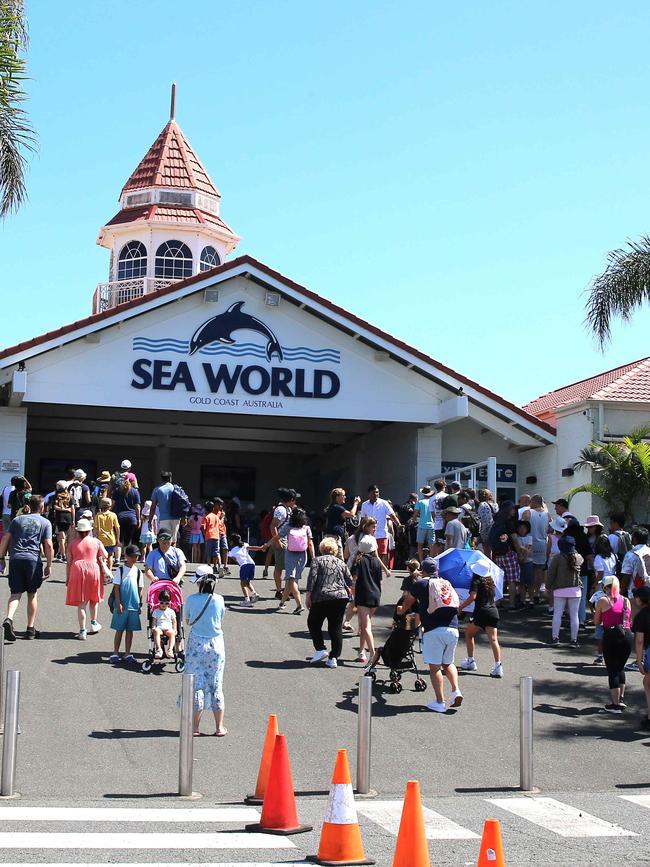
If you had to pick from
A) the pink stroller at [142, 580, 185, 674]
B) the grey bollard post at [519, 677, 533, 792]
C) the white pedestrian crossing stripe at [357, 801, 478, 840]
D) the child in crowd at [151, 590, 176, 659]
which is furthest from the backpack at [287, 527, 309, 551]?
the white pedestrian crossing stripe at [357, 801, 478, 840]

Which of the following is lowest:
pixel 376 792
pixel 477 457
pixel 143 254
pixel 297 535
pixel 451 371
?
pixel 376 792

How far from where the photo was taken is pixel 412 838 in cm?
661

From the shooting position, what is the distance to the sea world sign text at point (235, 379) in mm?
→ 24703

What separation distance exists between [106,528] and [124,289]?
1683 cm

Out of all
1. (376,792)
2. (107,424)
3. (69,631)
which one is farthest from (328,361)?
(376,792)

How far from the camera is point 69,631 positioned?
15.4m

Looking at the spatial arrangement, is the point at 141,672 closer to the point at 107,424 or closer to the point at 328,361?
the point at 328,361

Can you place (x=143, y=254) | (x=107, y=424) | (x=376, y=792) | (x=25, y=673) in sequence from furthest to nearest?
(x=143, y=254), (x=107, y=424), (x=25, y=673), (x=376, y=792)

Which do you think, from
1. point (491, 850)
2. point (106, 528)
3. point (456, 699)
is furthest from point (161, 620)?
point (491, 850)

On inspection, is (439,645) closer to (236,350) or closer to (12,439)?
(236,350)

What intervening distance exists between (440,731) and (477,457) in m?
16.0

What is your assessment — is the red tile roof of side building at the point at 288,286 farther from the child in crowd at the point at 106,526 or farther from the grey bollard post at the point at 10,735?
the grey bollard post at the point at 10,735

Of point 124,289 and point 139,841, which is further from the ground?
point 124,289

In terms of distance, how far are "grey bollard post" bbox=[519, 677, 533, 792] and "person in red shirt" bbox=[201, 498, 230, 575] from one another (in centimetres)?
1016
